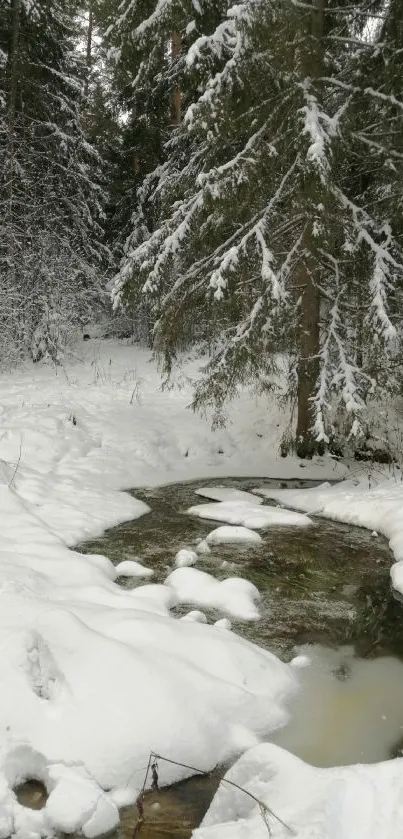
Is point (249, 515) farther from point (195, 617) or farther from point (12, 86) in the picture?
point (12, 86)

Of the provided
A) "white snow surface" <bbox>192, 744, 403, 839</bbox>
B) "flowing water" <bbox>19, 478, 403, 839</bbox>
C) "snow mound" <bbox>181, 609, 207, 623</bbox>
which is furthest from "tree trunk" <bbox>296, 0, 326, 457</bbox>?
"white snow surface" <bbox>192, 744, 403, 839</bbox>

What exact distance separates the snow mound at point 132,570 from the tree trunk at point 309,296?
353cm

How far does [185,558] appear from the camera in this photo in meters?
6.24

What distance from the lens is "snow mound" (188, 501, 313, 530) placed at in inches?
295

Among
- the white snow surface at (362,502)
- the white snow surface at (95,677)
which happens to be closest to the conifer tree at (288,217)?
the white snow surface at (362,502)

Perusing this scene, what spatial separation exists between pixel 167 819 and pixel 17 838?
2.28ft

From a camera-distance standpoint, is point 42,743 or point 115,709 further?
point 115,709

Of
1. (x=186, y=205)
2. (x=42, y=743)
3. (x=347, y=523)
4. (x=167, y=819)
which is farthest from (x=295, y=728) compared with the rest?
(x=186, y=205)

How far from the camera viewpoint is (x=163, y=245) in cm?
929

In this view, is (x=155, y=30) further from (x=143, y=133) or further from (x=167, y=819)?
(x=167, y=819)

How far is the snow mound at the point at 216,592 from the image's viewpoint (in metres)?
5.22

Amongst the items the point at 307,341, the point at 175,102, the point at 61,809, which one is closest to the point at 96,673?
the point at 61,809

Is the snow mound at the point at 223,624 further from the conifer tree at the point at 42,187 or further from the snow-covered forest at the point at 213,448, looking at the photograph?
the conifer tree at the point at 42,187

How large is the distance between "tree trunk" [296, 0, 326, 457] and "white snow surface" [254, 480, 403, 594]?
0.93 meters
